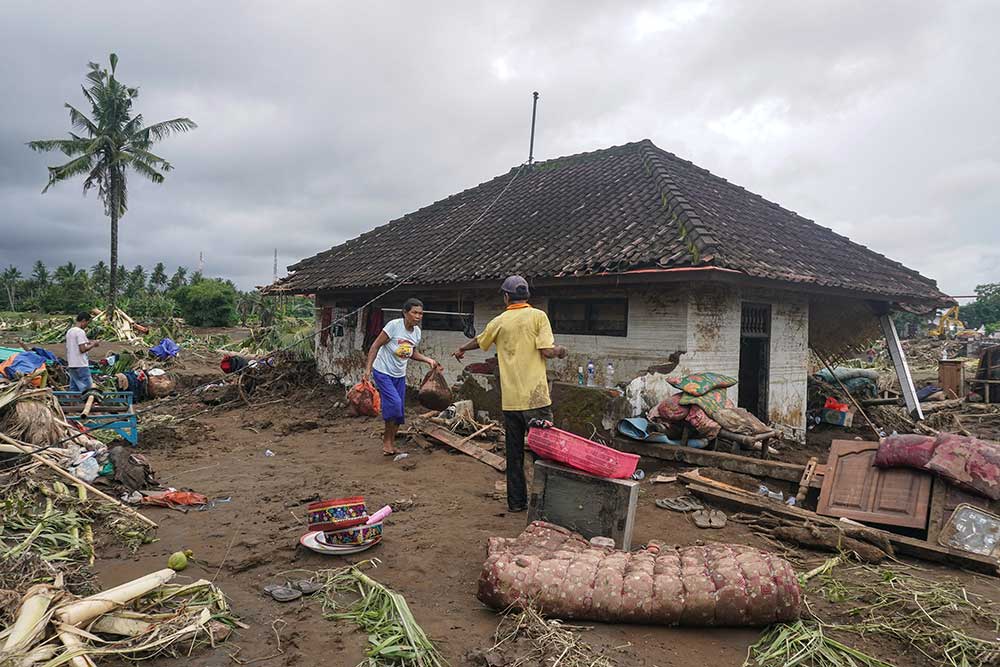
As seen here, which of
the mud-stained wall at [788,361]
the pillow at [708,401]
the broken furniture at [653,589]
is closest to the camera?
the broken furniture at [653,589]

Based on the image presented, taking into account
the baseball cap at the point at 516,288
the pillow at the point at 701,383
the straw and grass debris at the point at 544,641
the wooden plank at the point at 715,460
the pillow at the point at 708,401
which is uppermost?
the baseball cap at the point at 516,288

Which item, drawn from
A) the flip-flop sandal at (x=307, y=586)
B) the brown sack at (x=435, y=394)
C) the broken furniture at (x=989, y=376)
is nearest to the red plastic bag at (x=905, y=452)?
the flip-flop sandal at (x=307, y=586)

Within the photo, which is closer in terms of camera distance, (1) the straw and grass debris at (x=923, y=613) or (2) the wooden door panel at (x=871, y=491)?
(1) the straw and grass debris at (x=923, y=613)

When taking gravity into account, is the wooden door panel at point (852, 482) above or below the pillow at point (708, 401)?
below

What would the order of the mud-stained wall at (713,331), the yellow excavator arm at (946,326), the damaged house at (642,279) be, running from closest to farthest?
the mud-stained wall at (713,331), the damaged house at (642,279), the yellow excavator arm at (946,326)

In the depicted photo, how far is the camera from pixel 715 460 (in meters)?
6.32

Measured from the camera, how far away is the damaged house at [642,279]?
26.2 ft

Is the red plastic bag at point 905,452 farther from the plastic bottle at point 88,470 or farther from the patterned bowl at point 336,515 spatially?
the plastic bottle at point 88,470

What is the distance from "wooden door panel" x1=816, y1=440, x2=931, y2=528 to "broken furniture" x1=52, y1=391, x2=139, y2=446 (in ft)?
26.1

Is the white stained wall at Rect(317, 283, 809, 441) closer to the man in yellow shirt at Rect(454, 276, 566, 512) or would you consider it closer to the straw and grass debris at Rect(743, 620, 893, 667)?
the man in yellow shirt at Rect(454, 276, 566, 512)

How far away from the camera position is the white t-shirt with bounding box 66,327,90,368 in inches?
352

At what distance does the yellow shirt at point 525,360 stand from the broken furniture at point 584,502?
0.61m

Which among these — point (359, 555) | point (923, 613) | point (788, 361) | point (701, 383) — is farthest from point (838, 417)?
point (359, 555)

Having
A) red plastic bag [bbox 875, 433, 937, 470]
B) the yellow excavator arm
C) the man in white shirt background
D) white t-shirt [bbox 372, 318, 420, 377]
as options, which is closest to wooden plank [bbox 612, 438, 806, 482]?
red plastic bag [bbox 875, 433, 937, 470]
